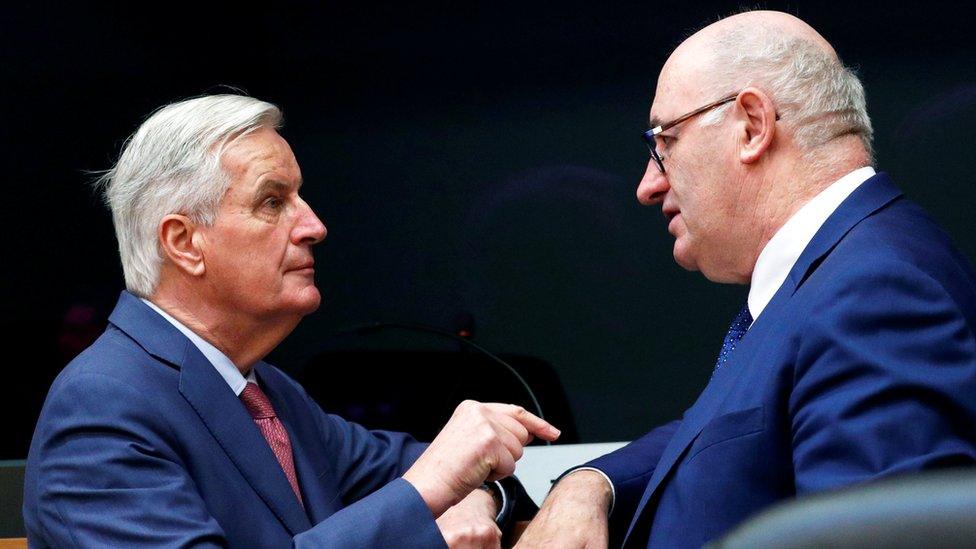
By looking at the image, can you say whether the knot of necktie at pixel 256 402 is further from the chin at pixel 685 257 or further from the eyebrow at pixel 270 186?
the chin at pixel 685 257

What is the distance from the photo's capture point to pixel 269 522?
1604 millimetres

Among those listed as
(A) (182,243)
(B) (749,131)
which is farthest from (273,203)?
(B) (749,131)

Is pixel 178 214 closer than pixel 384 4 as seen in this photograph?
Yes

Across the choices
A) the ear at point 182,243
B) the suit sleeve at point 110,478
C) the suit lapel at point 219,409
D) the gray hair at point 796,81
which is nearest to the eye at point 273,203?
the ear at point 182,243

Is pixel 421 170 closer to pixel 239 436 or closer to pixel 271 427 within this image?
pixel 271 427

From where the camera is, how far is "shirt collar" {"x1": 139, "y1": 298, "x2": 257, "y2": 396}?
5.62ft

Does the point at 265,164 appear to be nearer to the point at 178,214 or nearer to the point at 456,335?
the point at 178,214

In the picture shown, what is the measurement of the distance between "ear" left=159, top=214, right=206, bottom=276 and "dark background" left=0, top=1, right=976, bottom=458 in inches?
67.9

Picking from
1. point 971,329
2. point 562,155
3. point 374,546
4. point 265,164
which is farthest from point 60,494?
point 562,155

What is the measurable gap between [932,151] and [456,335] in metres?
1.37

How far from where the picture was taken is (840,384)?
3.97 ft

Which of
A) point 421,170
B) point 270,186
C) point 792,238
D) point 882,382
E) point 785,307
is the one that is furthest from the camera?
point 421,170

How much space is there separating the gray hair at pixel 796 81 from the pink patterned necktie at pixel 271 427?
744mm

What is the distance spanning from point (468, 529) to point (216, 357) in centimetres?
44
